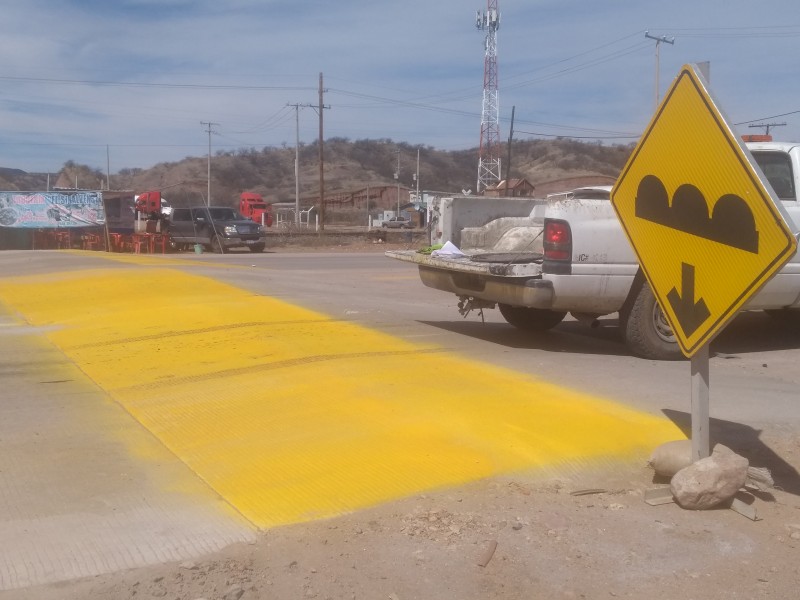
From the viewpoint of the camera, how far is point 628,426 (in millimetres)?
5664

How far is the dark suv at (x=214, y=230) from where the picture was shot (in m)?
31.5

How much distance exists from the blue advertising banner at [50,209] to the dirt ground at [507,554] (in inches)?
1178

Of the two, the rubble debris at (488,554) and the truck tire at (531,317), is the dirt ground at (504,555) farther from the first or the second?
the truck tire at (531,317)

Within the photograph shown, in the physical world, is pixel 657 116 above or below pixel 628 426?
above

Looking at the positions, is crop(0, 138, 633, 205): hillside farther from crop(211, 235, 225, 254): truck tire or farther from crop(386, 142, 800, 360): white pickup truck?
crop(386, 142, 800, 360): white pickup truck

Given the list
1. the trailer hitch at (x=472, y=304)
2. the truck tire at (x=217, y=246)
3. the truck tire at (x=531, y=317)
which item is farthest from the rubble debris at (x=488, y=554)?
the truck tire at (x=217, y=246)

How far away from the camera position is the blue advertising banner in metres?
31.9

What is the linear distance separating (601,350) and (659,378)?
59.7 inches

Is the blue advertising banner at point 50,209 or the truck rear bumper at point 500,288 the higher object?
the blue advertising banner at point 50,209

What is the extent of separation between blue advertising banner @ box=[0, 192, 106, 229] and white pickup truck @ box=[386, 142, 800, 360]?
84.7ft

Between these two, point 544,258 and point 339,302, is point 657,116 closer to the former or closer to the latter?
point 544,258

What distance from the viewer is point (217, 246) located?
3173cm

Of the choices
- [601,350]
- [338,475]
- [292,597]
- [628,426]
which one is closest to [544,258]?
[601,350]

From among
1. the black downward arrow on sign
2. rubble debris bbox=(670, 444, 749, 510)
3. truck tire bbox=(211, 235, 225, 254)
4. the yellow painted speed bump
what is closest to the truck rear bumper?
the yellow painted speed bump
